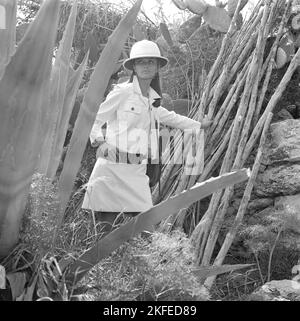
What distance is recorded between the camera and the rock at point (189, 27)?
477 cm

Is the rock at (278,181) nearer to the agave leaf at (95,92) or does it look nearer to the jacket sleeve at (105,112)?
the jacket sleeve at (105,112)

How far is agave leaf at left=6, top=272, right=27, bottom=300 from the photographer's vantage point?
1478 millimetres

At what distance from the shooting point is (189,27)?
190 inches

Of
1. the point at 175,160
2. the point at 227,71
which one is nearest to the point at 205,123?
the point at 175,160

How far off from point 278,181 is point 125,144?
131cm

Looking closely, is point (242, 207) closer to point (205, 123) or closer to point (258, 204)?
point (258, 204)

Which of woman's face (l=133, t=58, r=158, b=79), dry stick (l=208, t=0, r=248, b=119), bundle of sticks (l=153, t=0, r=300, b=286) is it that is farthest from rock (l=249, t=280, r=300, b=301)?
dry stick (l=208, t=0, r=248, b=119)

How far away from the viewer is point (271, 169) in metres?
3.83

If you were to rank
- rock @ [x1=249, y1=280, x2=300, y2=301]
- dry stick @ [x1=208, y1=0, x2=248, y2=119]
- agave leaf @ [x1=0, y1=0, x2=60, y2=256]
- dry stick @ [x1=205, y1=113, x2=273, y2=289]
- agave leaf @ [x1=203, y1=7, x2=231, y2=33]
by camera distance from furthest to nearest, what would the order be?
1. agave leaf @ [x1=203, y1=7, x2=231, y2=33]
2. dry stick @ [x1=208, y1=0, x2=248, y2=119]
3. dry stick @ [x1=205, y1=113, x2=273, y2=289]
4. rock @ [x1=249, y1=280, x2=300, y2=301]
5. agave leaf @ [x1=0, y1=0, x2=60, y2=256]

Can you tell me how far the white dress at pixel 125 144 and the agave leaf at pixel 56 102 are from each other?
3.23ft

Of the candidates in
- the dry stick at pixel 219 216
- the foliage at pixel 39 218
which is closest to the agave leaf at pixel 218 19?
the dry stick at pixel 219 216

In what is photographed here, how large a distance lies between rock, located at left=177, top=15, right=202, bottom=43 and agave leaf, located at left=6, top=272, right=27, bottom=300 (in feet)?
11.6

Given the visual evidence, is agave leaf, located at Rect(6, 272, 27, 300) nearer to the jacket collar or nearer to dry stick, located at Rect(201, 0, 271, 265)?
the jacket collar
